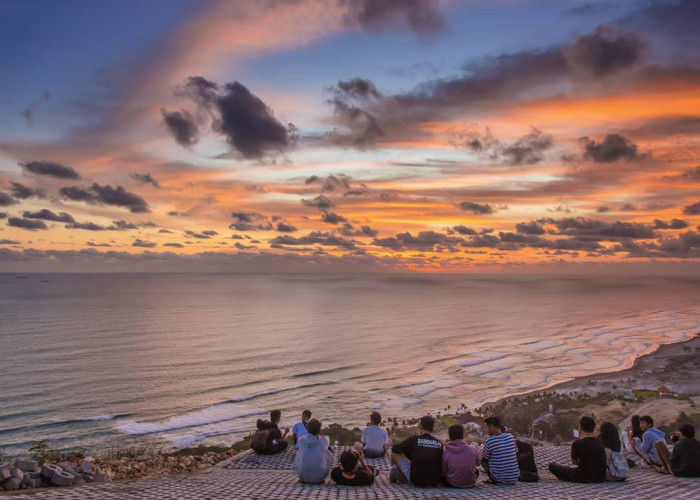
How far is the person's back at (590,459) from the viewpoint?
12109mm

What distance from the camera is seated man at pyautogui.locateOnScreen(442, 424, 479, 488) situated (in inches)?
476

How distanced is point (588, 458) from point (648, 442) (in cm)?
407

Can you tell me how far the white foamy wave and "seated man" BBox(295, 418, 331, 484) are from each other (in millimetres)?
25365

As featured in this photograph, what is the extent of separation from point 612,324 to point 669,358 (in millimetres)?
43733

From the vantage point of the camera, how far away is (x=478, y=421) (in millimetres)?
33375

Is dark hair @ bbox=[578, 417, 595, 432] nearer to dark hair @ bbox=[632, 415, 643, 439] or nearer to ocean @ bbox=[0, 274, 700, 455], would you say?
dark hair @ bbox=[632, 415, 643, 439]

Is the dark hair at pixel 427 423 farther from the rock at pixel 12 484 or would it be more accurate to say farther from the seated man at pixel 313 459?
the rock at pixel 12 484

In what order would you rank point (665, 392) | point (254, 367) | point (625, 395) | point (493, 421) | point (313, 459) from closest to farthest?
point (493, 421) < point (313, 459) < point (625, 395) < point (665, 392) < point (254, 367)

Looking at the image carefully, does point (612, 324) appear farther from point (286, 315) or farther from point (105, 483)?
point (105, 483)

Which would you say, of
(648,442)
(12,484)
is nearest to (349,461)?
(12,484)

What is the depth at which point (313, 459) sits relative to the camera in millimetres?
13008

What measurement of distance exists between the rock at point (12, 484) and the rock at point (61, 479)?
34.9 inches

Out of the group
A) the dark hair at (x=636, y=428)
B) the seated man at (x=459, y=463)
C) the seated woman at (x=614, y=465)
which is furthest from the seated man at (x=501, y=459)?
the dark hair at (x=636, y=428)

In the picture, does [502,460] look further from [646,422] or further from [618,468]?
[646,422]
